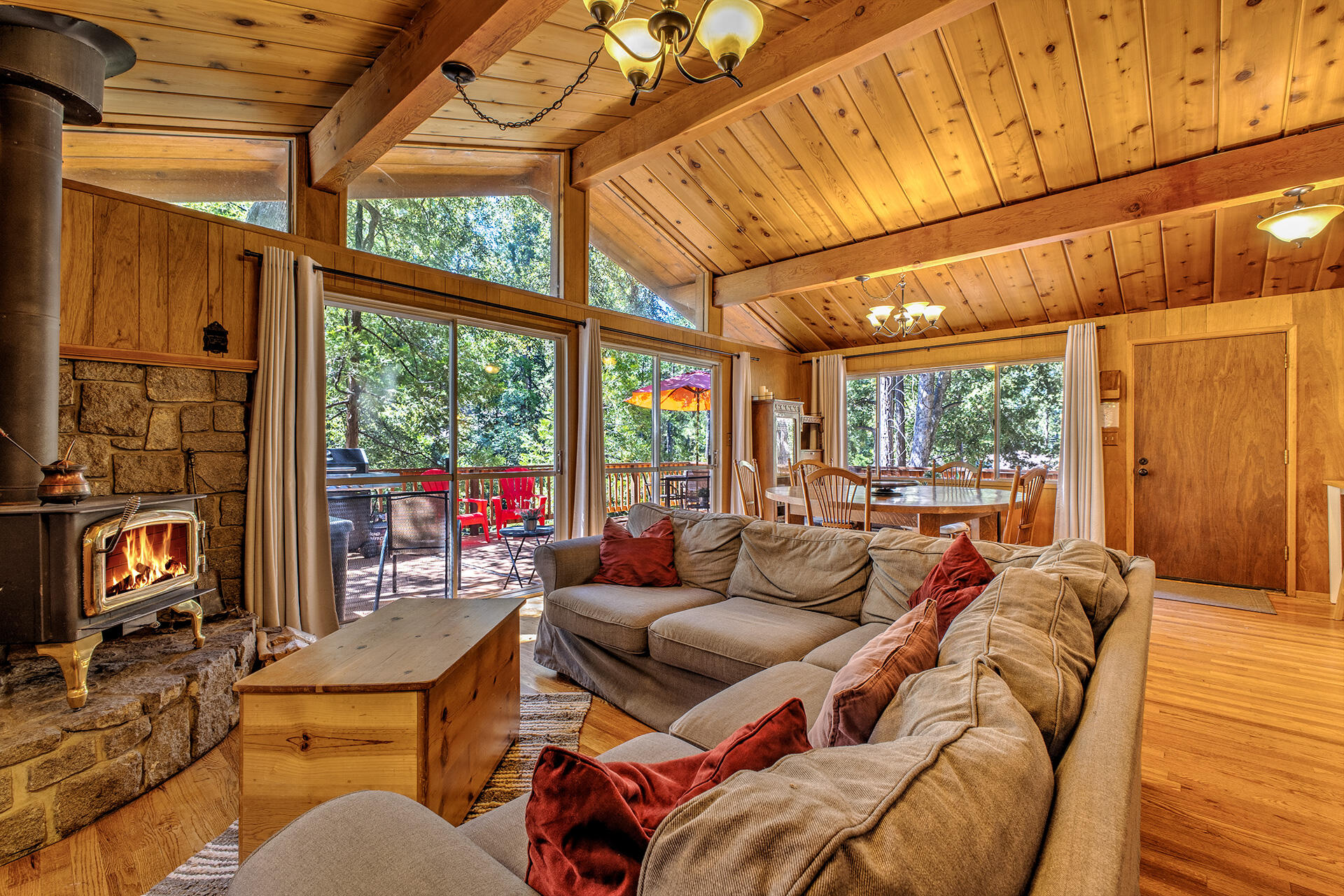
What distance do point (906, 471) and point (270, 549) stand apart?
583 cm

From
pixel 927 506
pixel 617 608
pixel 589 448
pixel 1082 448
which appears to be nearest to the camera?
pixel 617 608

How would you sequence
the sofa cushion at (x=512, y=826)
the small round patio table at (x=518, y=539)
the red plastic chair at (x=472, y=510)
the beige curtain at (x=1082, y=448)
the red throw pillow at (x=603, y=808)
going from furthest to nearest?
the beige curtain at (x=1082, y=448)
the small round patio table at (x=518, y=539)
the red plastic chair at (x=472, y=510)
the sofa cushion at (x=512, y=826)
the red throw pillow at (x=603, y=808)

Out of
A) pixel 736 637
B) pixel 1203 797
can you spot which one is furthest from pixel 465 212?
pixel 1203 797

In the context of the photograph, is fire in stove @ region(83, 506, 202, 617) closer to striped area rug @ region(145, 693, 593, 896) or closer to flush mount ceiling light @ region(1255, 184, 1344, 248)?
striped area rug @ region(145, 693, 593, 896)

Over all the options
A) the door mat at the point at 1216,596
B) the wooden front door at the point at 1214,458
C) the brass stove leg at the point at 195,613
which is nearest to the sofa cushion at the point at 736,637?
the brass stove leg at the point at 195,613

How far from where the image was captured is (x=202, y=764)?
2170 mm

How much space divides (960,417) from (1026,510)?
2.81 metres

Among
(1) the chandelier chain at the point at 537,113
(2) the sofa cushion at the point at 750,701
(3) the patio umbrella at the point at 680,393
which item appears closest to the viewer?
(2) the sofa cushion at the point at 750,701

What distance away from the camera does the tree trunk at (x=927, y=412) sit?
646 centimetres

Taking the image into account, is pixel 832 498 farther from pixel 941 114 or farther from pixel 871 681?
pixel 871 681

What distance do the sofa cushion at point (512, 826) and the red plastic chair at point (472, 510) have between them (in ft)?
9.69

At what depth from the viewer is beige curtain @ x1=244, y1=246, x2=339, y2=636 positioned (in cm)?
305

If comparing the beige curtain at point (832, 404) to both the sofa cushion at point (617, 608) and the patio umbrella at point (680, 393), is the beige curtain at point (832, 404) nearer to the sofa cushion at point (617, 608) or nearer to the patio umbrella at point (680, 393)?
the patio umbrella at point (680, 393)

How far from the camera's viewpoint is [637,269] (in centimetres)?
553
